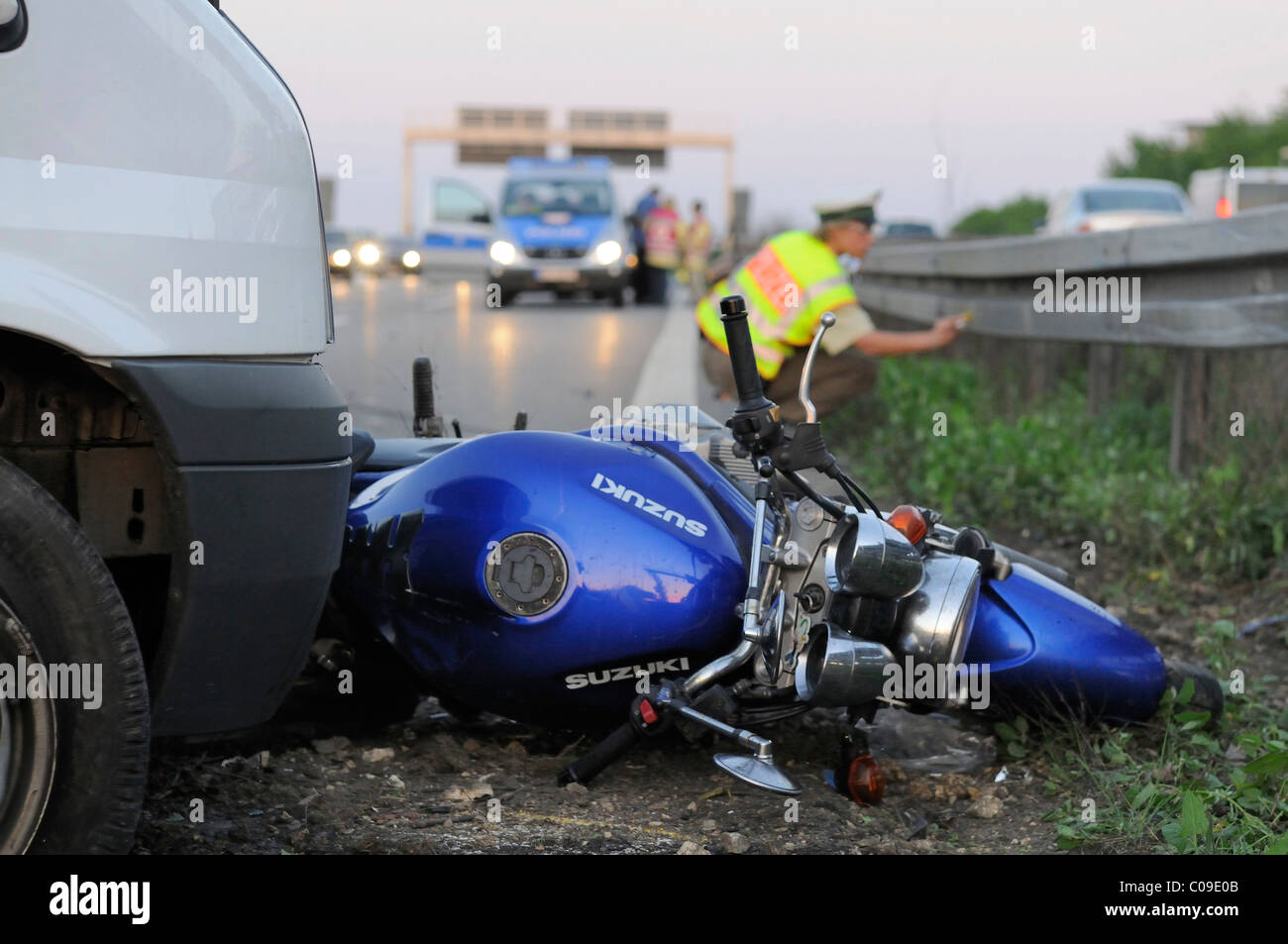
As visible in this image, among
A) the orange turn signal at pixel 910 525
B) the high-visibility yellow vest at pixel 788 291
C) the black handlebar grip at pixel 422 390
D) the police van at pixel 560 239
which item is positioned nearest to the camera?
the orange turn signal at pixel 910 525

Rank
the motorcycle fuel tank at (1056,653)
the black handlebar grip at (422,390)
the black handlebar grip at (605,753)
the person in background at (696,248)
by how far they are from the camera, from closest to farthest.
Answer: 1. the black handlebar grip at (605,753)
2. the motorcycle fuel tank at (1056,653)
3. the black handlebar grip at (422,390)
4. the person in background at (696,248)

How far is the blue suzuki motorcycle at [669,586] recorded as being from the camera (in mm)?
3816

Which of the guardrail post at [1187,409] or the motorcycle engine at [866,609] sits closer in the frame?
the motorcycle engine at [866,609]

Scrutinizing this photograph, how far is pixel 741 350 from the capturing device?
3793 millimetres

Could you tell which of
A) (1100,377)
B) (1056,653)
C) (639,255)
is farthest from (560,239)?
(1056,653)

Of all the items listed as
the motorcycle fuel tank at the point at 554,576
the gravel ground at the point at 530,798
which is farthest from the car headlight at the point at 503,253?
the motorcycle fuel tank at the point at 554,576

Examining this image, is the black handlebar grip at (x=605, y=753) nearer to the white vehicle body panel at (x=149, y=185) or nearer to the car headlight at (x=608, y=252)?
the white vehicle body panel at (x=149, y=185)

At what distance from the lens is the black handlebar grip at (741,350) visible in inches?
149

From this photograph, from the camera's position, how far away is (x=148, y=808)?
3.71 meters

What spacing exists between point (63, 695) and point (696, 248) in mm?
25928

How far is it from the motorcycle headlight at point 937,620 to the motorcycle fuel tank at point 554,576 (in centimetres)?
39

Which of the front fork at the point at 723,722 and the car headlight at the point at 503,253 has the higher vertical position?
the car headlight at the point at 503,253

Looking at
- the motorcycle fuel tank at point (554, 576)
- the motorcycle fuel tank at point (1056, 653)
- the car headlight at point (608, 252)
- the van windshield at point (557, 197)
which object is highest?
the van windshield at point (557, 197)

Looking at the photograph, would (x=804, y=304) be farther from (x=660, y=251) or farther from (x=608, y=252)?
(x=660, y=251)
